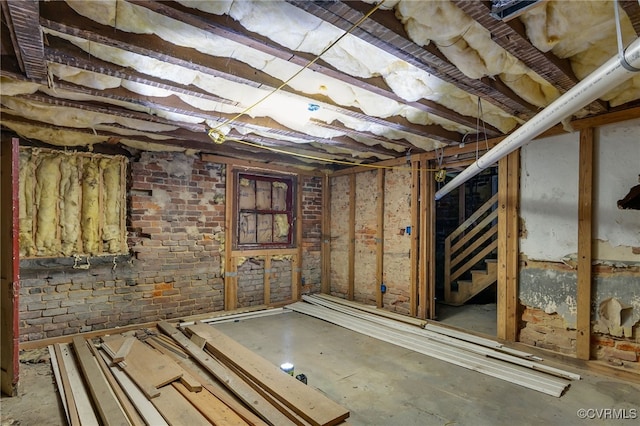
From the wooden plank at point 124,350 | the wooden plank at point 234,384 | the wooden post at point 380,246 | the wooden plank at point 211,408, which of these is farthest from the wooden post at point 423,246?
the wooden plank at point 124,350

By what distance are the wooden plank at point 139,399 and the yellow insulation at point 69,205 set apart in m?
1.60

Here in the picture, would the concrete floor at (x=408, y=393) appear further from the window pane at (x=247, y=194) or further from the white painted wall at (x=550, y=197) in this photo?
the window pane at (x=247, y=194)

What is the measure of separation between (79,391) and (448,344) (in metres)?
3.18

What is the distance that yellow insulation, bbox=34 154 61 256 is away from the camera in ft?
11.4

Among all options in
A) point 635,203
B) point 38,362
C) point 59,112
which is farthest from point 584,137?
point 38,362

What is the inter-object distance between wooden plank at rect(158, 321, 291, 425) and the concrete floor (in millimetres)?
456

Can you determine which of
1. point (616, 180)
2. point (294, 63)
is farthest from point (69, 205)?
point (616, 180)

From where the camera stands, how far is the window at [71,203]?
3424mm

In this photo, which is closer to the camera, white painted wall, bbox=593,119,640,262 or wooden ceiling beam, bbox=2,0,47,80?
wooden ceiling beam, bbox=2,0,47,80

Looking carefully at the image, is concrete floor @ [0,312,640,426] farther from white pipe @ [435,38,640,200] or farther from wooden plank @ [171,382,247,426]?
white pipe @ [435,38,640,200]

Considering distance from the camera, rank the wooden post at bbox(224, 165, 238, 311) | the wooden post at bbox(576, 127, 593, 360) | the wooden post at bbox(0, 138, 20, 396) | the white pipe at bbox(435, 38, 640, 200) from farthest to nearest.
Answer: the wooden post at bbox(224, 165, 238, 311) < the wooden post at bbox(576, 127, 593, 360) < the wooden post at bbox(0, 138, 20, 396) < the white pipe at bbox(435, 38, 640, 200)

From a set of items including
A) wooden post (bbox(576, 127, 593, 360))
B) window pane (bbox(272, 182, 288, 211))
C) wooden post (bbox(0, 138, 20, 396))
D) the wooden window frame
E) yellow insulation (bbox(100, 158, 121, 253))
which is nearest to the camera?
wooden post (bbox(0, 138, 20, 396))

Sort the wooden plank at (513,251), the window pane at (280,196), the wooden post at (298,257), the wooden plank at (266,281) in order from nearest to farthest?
the wooden plank at (513,251)
the wooden plank at (266,281)
the window pane at (280,196)
the wooden post at (298,257)

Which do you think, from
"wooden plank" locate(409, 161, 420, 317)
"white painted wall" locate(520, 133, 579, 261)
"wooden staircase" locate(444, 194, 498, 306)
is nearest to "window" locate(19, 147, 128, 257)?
"wooden plank" locate(409, 161, 420, 317)
